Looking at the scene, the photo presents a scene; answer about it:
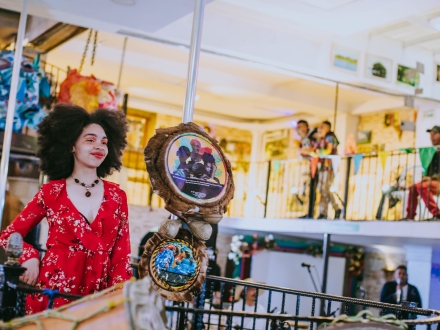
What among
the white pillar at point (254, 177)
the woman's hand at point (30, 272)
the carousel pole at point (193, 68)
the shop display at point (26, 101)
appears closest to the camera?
the woman's hand at point (30, 272)

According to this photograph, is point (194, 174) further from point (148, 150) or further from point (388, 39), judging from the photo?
point (388, 39)

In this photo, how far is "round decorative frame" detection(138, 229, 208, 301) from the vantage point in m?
2.94

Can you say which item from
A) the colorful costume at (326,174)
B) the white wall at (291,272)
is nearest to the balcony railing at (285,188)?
the white wall at (291,272)

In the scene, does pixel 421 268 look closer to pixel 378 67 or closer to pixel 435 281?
pixel 435 281

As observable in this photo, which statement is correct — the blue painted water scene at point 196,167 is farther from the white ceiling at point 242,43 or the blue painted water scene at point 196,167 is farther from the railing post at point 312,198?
the railing post at point 312,198

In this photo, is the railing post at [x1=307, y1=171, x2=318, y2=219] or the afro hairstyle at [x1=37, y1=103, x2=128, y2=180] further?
the railing post at [x1=307, y1=171, x2=318, y2=219]

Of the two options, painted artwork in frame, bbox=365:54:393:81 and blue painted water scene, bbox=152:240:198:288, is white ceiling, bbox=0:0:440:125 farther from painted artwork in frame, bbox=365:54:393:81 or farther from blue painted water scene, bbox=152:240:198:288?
blue painted water scene, bbox=152:240:198:288

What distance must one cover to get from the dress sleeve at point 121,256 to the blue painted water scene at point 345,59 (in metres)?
6.15

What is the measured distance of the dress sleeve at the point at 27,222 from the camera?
9.77 ft

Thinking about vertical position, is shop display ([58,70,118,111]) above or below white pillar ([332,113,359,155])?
below

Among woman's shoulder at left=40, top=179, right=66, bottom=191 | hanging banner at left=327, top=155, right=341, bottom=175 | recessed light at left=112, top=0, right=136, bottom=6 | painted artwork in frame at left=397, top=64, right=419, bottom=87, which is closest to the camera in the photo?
woman's shoulder at left=40, top=179, right=66, bottom=191

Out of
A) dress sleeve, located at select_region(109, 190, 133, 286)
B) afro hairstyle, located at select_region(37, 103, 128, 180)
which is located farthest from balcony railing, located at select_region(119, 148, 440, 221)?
dress sleeve, located at select_region(109, 190, 133, 286)

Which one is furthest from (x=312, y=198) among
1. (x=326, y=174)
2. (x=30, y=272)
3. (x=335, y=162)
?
(x=30, y=272)

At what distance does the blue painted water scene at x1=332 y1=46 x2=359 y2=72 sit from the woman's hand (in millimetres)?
6594
